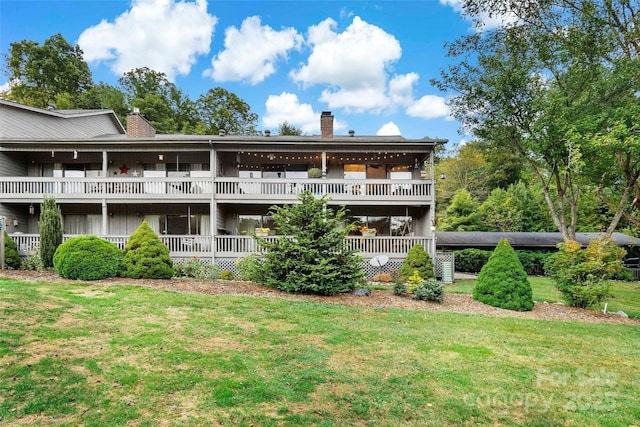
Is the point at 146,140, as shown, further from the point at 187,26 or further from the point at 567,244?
the point at 567,244

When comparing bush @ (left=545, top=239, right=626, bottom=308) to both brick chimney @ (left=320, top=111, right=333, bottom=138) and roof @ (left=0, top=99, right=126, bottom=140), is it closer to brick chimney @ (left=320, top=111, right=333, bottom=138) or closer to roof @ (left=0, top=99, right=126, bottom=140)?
brick chimney @ (left=320, top=111, right=333, bottom=138)

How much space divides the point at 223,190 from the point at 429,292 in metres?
10.2

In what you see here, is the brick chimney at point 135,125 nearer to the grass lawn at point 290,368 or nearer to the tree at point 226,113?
the grass lawn at point 290,368

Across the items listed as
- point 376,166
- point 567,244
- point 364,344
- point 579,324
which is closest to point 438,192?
point 376,166

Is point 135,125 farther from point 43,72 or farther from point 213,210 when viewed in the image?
point 43,72

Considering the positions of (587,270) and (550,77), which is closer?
(587,270)

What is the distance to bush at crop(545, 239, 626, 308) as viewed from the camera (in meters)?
10.2

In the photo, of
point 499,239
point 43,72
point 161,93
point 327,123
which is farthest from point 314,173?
point 43,72

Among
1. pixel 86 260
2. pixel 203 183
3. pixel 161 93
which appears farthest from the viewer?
pixel 161 93

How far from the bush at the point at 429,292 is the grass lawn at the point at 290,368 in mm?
2306

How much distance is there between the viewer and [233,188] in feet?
52.4

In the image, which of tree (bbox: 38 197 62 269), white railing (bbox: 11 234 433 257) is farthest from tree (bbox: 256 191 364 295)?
tree (bbox: 38 197 62 269)

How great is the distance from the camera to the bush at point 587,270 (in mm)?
10161

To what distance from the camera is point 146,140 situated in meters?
15.4
